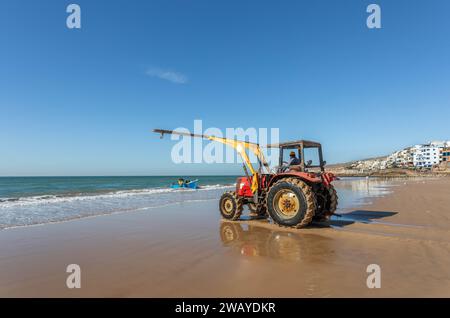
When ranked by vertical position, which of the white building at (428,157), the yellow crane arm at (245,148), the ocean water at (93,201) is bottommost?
the ocean water at (93,201)

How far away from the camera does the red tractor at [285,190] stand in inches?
275

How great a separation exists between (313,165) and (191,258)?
502cm

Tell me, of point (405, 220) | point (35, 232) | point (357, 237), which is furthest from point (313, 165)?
point (35, 232)

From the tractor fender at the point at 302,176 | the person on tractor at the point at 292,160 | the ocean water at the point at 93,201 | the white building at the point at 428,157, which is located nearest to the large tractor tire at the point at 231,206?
the tractor fender at the point at 302,176

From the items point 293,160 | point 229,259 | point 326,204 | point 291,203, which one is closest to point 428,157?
point 326,204

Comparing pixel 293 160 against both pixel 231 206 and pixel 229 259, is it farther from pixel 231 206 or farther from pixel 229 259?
pixel 229 259

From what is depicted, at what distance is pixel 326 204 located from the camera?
8148 mm

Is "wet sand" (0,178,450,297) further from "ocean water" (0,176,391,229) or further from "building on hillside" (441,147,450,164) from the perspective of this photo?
"building on hillside" (441,147,450,164)

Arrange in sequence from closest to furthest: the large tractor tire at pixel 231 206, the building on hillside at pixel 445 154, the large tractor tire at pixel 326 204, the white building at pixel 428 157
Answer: the large tractor tire at pixel 326 204, the large tractor tire at pixel 231 206, the building on hillside at pixel 445 154, the white building at pixel 428 157

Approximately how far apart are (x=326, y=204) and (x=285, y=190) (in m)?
1.73

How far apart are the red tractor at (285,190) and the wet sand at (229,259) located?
0.47 meters

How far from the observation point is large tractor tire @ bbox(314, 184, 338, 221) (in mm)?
8000

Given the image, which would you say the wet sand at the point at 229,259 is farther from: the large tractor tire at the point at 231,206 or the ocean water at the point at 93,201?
the ocean water at the point at 93,201

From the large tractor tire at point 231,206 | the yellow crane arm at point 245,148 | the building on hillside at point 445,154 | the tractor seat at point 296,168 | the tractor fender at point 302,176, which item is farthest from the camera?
the building on hillside at point 445,154
